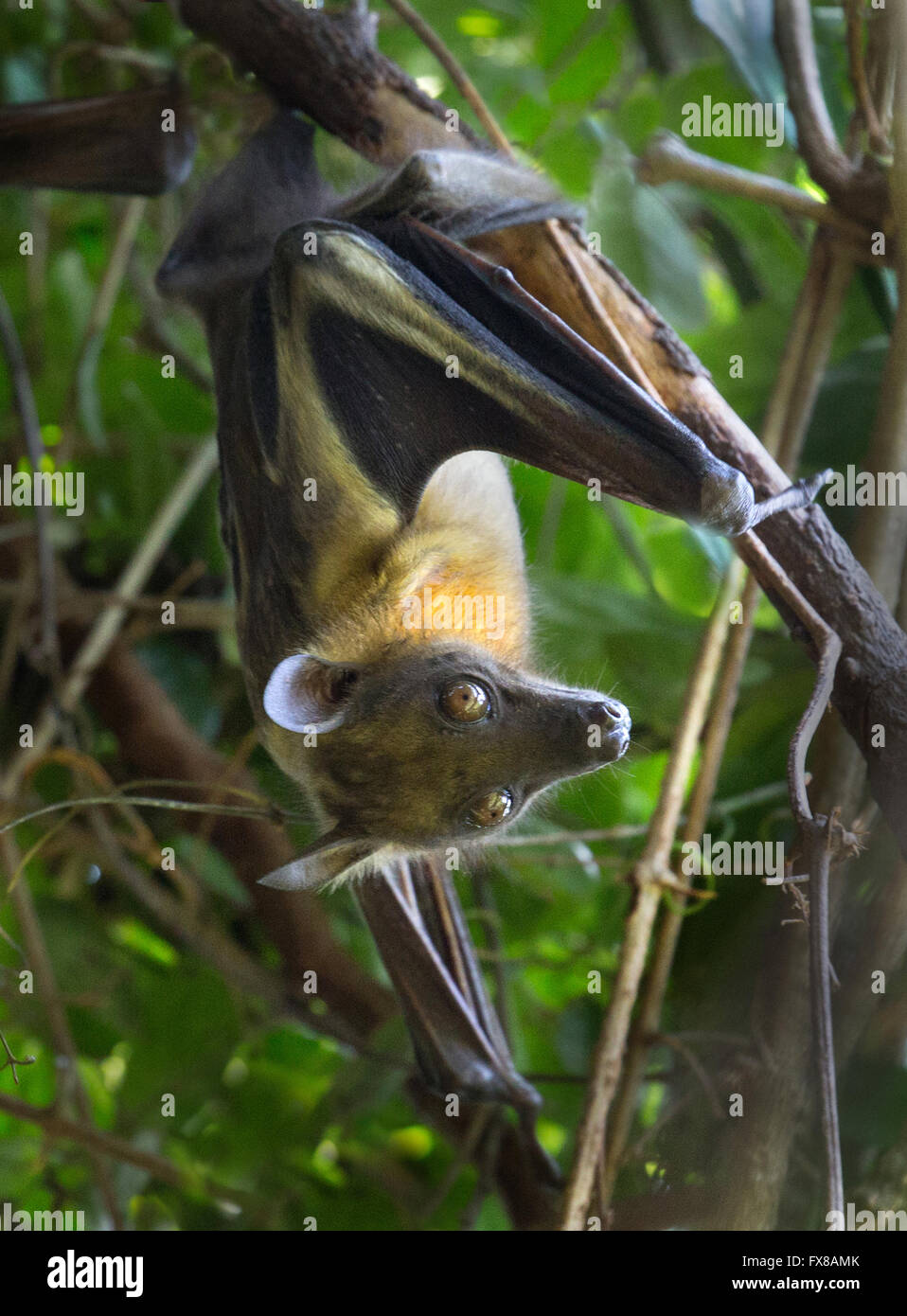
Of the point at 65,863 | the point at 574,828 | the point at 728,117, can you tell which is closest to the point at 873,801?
the point at 574,828

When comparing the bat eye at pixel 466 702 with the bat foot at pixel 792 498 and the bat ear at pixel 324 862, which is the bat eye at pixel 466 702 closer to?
the bat ear at pixel 324 862

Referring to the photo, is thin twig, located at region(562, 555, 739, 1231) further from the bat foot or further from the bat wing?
the bat wing

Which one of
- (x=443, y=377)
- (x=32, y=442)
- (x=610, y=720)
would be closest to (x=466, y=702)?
(x=610, y=720)

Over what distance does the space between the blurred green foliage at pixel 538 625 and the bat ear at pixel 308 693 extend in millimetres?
411

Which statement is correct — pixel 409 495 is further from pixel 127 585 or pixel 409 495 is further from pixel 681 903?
pixel 127 585

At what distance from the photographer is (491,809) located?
5.48ft

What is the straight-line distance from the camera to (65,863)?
311 centimetres

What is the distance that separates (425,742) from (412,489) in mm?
369

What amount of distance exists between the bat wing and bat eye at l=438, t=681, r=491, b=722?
28 cm

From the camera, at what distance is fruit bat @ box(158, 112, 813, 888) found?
1.52 m

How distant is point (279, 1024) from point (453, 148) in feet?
6.57

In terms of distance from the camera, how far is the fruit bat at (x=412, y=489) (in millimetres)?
1523

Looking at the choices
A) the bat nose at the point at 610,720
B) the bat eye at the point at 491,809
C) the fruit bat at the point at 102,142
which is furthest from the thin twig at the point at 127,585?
the bat nose at the point at 610,720
